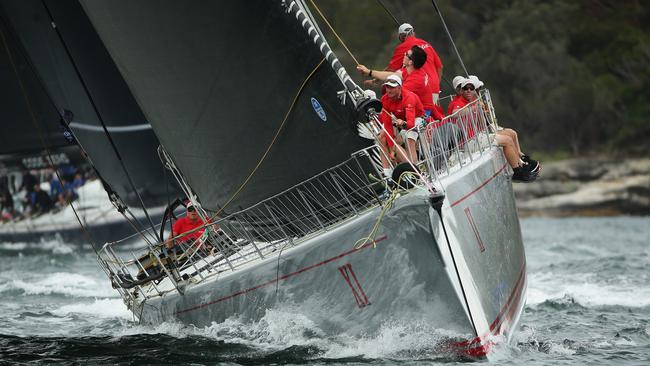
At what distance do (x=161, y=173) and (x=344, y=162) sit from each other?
641 cm

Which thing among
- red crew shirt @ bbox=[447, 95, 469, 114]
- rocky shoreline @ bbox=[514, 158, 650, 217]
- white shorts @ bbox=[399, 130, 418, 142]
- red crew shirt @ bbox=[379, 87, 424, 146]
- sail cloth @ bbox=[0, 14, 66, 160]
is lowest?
rocky shoreline @ bbox=[514, 158, 650, 217]

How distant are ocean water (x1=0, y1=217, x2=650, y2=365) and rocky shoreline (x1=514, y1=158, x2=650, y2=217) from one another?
1949 cm

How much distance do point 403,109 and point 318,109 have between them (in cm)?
90

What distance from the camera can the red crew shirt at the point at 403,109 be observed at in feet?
28.5

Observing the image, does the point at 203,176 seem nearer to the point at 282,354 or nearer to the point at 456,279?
the point at 282,354

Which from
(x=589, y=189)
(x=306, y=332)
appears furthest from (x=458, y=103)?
(x=589, y=189)

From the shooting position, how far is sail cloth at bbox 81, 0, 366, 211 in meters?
8.23

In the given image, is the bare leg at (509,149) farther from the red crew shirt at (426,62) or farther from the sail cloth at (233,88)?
the sail cloth at (233,88)

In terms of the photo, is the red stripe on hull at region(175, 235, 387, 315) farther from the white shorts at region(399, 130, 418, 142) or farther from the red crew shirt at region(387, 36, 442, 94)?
the red crew shirt at region(387, 36, 442, 94)

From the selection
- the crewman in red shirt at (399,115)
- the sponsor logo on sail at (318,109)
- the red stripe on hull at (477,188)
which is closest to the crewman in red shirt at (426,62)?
the crewman in red shirt at (399,115)

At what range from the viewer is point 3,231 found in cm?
2728

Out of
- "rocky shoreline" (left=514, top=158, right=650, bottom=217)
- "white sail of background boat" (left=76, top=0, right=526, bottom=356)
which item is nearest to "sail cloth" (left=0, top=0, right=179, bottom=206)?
"white sail of background boat" (left=76, top=0, right=526, bottom=356)

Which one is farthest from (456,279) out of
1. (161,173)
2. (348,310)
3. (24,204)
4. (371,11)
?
(371,11)

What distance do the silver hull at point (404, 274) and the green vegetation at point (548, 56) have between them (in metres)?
33.5
